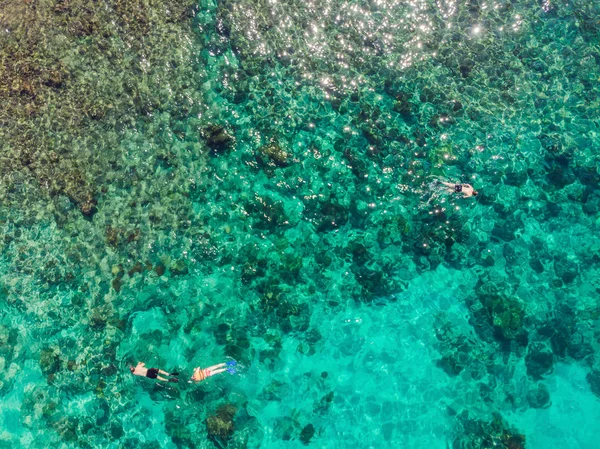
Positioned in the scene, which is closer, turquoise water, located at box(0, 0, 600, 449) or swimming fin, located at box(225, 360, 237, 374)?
turquoise water, located at box(0, 0, 600, 449)

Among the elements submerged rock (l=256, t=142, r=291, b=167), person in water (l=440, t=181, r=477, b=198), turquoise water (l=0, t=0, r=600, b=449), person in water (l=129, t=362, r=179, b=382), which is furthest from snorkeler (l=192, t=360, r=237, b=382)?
person in water (l=440, t=181, r=477, b=198)

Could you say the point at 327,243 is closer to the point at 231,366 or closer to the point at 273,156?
the point at 273,156

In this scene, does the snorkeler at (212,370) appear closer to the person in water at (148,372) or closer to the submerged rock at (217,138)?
the person in water at (148,372)

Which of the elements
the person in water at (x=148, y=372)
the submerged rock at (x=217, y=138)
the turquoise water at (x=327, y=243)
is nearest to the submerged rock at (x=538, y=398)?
the turquoise water at (x=327, y=243)

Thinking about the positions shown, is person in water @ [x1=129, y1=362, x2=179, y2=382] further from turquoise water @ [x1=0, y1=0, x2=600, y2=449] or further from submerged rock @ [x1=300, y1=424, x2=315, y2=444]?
submerged rock @ [x1=300, y1=424, x2=315, y2=444]

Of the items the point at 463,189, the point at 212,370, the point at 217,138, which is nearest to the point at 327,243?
the point at 463,189

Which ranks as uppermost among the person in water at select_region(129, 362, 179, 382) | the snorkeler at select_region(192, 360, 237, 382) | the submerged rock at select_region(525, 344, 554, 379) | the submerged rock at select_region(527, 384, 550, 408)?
the submerged rock at select_region(525, 344, 554, 379)
